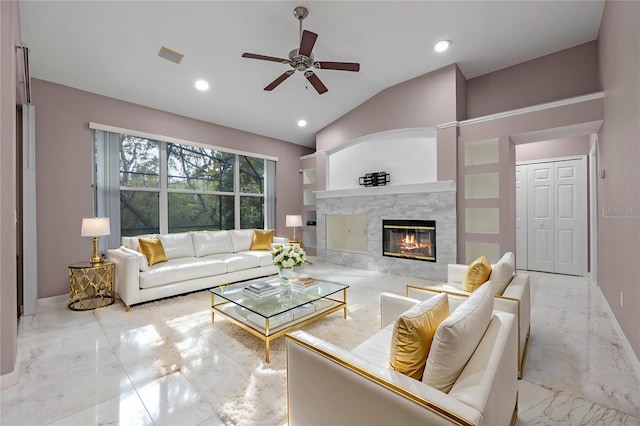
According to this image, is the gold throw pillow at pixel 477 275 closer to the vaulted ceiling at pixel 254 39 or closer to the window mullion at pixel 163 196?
the vaulted ceiling at pixel 254 39

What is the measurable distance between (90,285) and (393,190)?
4.77 metres

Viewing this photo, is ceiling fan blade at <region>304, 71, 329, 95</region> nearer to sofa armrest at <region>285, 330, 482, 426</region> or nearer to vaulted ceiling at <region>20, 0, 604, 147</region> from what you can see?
vaulted ceiling at <region>20, 0, 604, 147</region>

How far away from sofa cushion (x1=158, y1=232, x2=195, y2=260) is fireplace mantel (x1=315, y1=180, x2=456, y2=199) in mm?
2980

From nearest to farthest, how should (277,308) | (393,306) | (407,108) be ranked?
(393,306) < (277,308) < (407,108)

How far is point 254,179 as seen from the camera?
631 cm

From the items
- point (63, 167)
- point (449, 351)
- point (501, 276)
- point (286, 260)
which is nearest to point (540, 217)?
point (501, 276)

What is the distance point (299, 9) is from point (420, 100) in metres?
2.55

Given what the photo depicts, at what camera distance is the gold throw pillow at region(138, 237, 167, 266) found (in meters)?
3.88

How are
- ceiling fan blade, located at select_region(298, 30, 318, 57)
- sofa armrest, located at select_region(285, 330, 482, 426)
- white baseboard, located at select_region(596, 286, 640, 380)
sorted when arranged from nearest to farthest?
sofa armrest, located at select_region(285, 330, 482, 426) → white baseboard, located at select_region(596, 286, 640, 380) → ceiling fan blade, located at select_region(298, 30, 318, 57)

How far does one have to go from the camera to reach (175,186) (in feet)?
16.6

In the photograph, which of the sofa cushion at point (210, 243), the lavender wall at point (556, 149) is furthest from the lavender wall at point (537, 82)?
the sofa cushion at point (210, 243)

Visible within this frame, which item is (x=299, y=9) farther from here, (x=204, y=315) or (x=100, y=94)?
(x=204, y=315)

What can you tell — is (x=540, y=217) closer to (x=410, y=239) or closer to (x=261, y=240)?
(x=410, y=239)

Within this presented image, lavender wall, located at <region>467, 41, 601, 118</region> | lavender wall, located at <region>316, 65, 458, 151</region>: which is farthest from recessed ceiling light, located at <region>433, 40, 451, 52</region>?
lavender wall, located at <region>467, 41, 601, 118</region>
